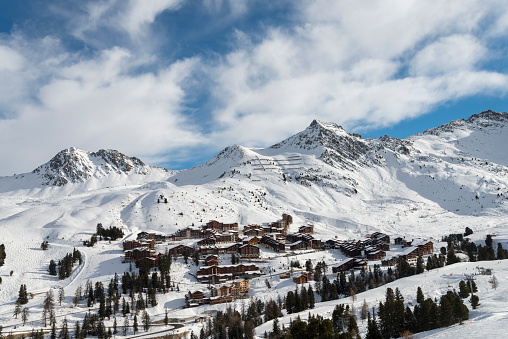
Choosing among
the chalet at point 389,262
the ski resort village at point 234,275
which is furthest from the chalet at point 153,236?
the chalet at point 389,262

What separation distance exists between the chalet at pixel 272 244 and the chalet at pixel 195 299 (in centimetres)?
4348

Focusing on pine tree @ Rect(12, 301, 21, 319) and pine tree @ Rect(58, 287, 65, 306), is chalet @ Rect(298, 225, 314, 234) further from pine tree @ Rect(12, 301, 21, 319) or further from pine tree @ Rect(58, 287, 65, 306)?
pine tree @ Rect(12, 301, 21, 319)

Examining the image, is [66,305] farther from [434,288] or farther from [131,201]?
[131,201]

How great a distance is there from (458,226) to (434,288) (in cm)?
10453

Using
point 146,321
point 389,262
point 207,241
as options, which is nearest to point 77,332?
point 146,321

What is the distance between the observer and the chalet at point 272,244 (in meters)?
129

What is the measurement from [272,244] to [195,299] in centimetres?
4635

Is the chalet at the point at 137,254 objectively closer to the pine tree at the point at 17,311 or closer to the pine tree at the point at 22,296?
the pine tree at the point at 22,296

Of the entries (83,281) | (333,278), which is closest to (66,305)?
(83,281)

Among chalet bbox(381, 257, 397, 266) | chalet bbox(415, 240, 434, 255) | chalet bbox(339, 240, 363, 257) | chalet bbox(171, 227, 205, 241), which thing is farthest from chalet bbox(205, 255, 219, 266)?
chalet bbox(415, 240, 434, 255)

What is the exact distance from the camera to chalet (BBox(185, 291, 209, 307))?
8925 centimetres

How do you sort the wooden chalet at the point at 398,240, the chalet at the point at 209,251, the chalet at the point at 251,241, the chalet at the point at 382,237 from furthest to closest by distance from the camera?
the chalet at the point at 382,237 < the wooden chalet at the point at 398,240 < the chalet at the point at 251,241 < the chalet at the point at 209,251

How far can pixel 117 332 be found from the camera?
244ft

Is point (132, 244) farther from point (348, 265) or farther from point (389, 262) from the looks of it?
point (389, 262)
